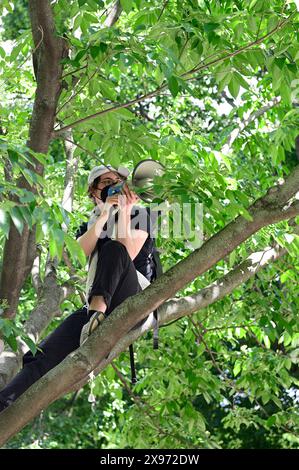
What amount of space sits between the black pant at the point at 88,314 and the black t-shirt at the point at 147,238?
0.24 m

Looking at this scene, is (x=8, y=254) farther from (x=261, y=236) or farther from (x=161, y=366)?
(x=161, y=366)

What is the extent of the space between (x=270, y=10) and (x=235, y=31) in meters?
0.19

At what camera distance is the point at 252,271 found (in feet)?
14.8

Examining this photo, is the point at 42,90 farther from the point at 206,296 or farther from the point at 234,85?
the point at 206,296

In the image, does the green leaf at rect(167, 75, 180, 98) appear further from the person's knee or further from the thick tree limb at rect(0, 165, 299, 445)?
the person's knee

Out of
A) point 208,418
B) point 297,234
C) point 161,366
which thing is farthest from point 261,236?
point 208,418

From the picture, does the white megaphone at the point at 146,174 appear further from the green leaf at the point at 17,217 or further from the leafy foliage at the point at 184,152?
the green leaf at the point at 17,217

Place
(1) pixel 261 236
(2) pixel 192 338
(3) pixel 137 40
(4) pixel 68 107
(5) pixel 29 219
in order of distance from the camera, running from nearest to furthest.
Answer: (5) pixel 29 219 → (3) pixel 137 40 → (4) pixel 68 107 → (1) pixel 261 236 → (2) pixel 192 338

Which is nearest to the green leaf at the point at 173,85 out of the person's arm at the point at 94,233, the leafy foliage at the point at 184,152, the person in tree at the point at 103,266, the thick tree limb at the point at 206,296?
the leafy foliage at the point at 184,152

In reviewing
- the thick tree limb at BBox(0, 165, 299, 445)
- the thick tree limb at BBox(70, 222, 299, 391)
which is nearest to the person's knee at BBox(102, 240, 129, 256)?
the thick tree limb at BBox(70, 222, 299, 391)

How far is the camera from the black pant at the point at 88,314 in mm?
3775

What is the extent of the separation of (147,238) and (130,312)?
120 cm

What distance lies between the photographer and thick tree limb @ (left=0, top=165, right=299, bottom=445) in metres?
3.27

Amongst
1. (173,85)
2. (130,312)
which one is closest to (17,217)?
(130,312)
